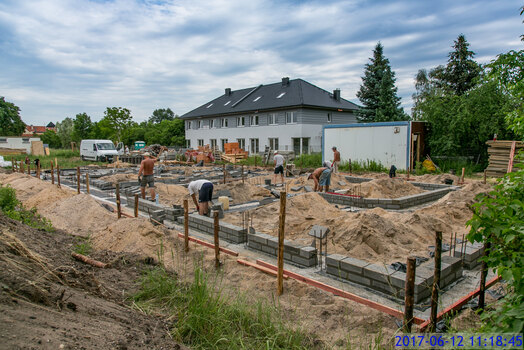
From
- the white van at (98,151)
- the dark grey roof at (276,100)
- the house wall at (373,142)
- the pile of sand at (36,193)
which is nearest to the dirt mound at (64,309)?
the pile of sand at (36,193)

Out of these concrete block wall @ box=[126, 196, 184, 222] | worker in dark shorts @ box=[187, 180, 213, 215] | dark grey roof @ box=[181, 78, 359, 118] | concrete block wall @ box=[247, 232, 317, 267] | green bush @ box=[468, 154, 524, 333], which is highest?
dark grey roof @ box=[181, 78, 359, 118]

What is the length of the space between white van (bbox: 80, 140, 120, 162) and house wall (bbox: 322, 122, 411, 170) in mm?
17352

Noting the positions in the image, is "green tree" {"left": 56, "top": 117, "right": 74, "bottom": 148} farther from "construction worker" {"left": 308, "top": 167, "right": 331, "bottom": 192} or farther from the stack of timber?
the stack of timber

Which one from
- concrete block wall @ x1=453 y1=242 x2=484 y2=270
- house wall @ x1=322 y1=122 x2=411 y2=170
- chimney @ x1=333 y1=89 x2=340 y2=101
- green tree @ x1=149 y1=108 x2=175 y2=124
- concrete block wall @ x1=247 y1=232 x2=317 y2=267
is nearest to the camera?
concrete block wall @ x1=453 y1=242 x2=484 y2=270

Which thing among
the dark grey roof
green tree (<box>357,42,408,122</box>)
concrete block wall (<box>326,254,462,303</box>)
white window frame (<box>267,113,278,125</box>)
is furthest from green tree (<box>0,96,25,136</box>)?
Answer: concrete block wall (<box>326,254,462,303</box>)

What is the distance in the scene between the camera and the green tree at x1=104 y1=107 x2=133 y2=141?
4049 centimetres

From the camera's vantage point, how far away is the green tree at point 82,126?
156 ft

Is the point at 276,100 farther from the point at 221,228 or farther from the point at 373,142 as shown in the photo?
the point at 221,228

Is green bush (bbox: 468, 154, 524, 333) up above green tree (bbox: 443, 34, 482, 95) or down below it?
below

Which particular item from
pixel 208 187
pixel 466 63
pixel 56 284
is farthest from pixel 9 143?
pixel 466 63

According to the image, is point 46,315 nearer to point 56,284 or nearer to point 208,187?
point 56,284

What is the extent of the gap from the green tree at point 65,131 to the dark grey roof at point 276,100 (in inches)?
1186

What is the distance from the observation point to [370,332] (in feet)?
11.1

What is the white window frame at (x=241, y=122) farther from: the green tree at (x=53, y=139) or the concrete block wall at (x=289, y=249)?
the green tree at (x=53, y=139)
